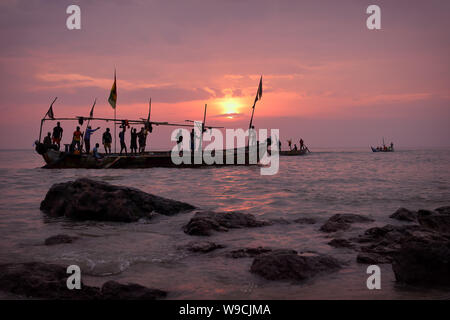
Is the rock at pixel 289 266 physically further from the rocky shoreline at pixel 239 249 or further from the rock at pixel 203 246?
the rock at pixel 203 246

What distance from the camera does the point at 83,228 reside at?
23.8ft

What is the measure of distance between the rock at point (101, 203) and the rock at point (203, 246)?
275 centimetres

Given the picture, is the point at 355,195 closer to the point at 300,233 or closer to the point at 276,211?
the point at 276,211

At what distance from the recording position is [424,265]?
4.02 m

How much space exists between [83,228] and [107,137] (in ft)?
73.8

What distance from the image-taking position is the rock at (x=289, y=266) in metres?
4.27

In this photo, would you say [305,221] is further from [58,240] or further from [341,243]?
[58,240]


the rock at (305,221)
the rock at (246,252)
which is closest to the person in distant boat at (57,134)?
the rock at (305,221)

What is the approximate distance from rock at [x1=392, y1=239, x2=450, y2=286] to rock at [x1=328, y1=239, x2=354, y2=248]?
63.9 inches

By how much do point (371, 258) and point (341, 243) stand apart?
95 centimetres

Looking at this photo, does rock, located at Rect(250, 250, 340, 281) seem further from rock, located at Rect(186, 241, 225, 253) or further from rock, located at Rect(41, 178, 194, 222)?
rock, located at Rect(41, 178, 194, 222)

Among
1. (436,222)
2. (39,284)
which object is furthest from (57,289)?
(436,222)

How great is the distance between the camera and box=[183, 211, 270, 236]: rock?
22.5 ft
